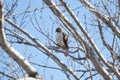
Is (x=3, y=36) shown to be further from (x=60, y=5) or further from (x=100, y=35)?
(x=100, y=35)

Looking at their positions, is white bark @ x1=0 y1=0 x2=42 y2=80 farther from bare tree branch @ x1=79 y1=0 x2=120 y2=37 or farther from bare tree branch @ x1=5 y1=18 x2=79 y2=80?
bare tree branch @ x1=79 y1=0 x2=120 y2=37

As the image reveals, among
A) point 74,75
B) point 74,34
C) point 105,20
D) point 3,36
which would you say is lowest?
point 74,75

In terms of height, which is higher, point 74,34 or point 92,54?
point 74,34

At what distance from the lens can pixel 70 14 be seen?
10.1ft

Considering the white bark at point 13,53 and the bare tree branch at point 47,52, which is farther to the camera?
the bare tree branch at point 47,52

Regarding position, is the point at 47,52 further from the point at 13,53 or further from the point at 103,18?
the point at 13,53

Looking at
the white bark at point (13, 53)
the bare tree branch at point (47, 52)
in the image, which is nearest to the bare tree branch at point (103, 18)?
the bare tree branch at point (47, 52)

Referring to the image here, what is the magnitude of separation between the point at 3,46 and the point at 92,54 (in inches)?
44.4

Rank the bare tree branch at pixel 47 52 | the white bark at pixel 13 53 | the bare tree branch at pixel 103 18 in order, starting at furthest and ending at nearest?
the bare tree branch at pixel 103 18
the bare tree branch at pixel 47 52
the white bark at pixel 13 53

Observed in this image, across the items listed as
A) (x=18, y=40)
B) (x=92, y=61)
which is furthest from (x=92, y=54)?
(x=18, y=40)

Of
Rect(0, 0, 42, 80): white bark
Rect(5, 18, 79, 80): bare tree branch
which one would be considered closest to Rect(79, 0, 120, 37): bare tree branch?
Rect(5, 18, 79, 80): bare tree branch

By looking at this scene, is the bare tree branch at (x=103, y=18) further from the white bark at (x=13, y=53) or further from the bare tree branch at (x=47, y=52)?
the white bark at (x=13, y=53)

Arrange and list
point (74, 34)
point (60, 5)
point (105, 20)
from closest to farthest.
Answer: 1. point (74, 34)
2. point (60, 5)
3. point (105, 20)

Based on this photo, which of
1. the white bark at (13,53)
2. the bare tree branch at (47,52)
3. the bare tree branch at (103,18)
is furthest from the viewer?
the bare tree branch at (103,18)
